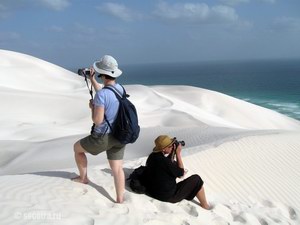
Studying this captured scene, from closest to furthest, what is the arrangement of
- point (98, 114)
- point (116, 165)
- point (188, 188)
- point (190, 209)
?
point (98, 114) < point (116, 165) < point (190, 209) < point (188, 188)

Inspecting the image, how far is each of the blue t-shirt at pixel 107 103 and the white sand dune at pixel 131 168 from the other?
3.41 feet

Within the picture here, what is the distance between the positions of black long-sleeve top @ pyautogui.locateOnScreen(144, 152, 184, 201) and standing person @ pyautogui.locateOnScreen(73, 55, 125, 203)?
1.91 feet

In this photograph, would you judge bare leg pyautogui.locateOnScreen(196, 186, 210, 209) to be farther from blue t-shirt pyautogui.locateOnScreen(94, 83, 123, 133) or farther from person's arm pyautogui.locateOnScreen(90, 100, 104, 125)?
person's arm pyautogui.locateOnScreen(90, 100, 104, 125)

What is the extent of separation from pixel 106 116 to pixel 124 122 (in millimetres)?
245

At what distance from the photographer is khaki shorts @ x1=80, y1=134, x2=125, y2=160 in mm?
5766

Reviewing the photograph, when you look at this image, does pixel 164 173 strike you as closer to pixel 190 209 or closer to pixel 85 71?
pixel 190 209

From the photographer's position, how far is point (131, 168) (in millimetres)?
8047

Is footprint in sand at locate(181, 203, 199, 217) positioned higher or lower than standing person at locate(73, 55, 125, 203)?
lower

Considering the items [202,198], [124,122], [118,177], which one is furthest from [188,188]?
[124,122]

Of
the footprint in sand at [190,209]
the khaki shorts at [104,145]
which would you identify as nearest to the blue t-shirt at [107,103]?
the khaki shorts at [104,145]

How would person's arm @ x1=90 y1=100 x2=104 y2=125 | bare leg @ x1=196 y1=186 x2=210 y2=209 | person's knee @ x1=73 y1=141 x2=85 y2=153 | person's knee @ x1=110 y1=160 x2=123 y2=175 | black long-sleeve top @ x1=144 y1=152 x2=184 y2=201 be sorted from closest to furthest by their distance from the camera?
person's arm @ x1=90 y1=100 x2=104 y2=125
person's knee @ x1=110 y1=160 x2=123 y2=175
person's knee @ x1=73 y1=141 x2=85 y2=153
black long-sleeve top @ x1=144 y1=152 x2=184 y2=201
bare leg @ x1=196 y1=186 x2=210 y2=209

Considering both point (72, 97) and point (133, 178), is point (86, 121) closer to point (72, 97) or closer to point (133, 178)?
point (72, 97)

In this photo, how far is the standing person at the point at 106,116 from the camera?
18.1 ft

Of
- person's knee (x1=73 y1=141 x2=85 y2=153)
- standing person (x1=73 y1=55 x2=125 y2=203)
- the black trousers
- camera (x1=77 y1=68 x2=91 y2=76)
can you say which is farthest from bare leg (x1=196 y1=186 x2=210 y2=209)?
camera (x1=77 y1=68 x2=91 y2=76)
